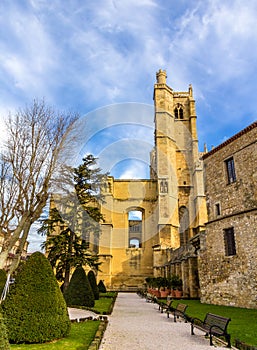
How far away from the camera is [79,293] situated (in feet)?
39.8

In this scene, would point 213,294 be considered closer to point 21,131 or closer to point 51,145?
point 51,145

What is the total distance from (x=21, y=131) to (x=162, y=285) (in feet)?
39.2

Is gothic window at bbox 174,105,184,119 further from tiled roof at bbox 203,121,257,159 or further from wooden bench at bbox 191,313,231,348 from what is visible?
wooden bench at bbox 191,313,231,348

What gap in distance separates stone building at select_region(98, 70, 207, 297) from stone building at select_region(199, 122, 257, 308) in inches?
317

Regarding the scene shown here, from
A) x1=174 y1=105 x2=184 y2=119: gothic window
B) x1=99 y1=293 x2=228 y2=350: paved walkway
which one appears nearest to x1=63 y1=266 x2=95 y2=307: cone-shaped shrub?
x1=99 y1=293 x2=228 y2=350: paved walkway

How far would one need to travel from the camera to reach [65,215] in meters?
16.1

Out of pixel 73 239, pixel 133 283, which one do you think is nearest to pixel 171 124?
pixel 133 283

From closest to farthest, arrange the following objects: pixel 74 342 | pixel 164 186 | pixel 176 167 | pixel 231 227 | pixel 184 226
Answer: pixel 74 342
pixel 231 227
pixel 164 186
pixel 184 226
pixel 176 167

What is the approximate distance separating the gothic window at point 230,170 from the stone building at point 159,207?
29.5 ft

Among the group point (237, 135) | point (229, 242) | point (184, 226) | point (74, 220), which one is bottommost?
point (229, 242)

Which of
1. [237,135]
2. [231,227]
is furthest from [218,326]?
[237,135]

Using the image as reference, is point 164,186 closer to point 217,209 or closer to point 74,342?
point 217,209

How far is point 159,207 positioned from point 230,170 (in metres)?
10.8

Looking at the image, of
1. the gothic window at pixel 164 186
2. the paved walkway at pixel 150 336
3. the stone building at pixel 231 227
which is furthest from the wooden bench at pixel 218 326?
the gothic window at pixel 164 186
